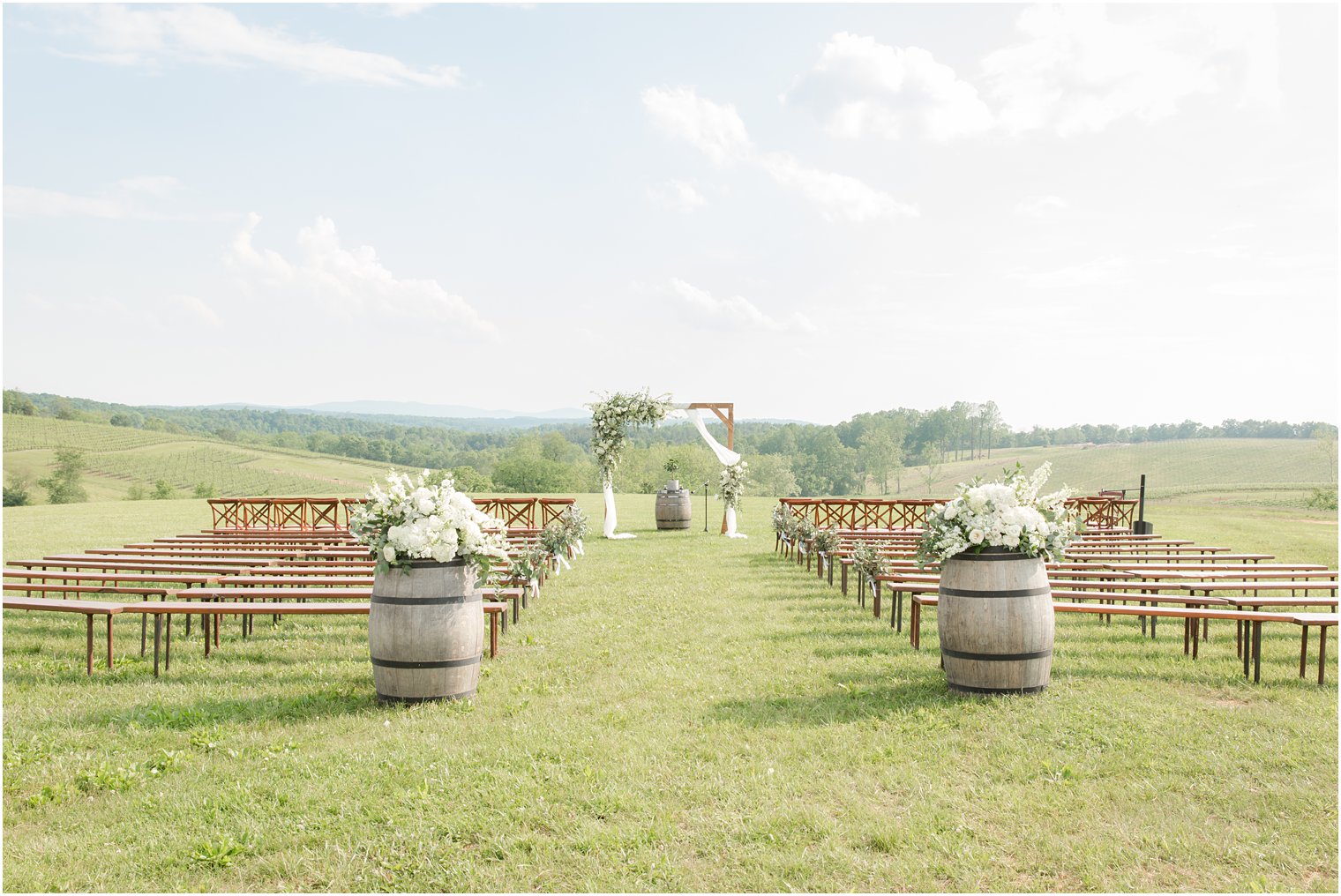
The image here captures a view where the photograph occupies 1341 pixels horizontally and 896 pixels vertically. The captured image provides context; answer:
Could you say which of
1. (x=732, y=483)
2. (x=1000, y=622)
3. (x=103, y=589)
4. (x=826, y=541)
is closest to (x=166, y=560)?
(x=103, y=589)

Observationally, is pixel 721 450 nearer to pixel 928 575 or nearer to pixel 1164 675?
pixel 928 575

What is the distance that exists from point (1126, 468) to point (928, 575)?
6308cm

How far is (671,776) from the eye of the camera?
4.66 m

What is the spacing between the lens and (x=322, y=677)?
22.6 ft

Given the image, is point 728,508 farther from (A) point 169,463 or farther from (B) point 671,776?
(A) point 169,463

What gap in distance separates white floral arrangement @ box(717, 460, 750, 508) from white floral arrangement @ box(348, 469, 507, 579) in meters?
13.1

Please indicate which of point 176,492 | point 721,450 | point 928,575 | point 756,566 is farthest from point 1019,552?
point 176,492

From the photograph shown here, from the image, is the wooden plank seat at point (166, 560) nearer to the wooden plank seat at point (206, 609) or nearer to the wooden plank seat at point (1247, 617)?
the wooden plank seat at point (206, 609)

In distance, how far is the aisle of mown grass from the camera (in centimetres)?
371

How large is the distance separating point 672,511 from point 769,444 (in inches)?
2237

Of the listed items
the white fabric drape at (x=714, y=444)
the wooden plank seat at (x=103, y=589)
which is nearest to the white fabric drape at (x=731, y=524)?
the white fabric drape at (x=714, y=444)

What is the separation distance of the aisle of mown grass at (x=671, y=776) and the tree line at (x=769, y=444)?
42.3 meters

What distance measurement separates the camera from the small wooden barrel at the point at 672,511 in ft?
67.4

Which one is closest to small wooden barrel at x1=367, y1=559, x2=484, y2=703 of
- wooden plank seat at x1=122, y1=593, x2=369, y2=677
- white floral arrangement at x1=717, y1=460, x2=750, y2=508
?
wooden plank seat at x1=122, y1=593, x2=369, y2=677
